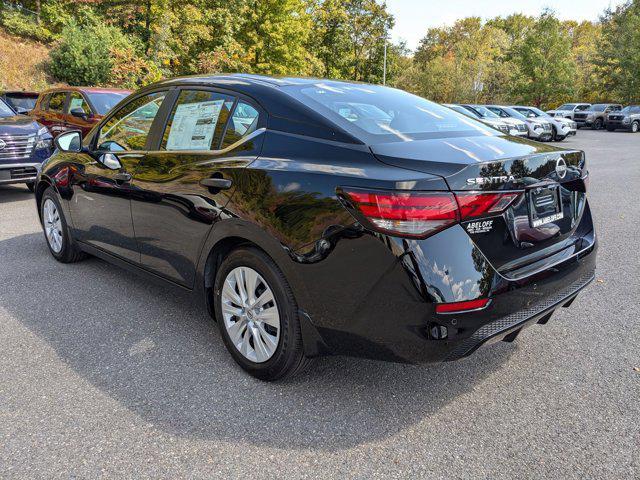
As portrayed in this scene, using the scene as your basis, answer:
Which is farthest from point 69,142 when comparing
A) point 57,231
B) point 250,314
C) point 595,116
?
point 595,116

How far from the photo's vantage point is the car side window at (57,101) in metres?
10.5

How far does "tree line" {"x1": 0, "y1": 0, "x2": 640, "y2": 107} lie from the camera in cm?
2456

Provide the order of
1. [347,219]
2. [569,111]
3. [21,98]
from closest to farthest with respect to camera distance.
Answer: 1. [347,219]
2. [21,98]
3. [569,111]

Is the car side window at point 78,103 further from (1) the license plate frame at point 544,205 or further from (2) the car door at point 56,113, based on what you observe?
(1) the license plate frame at point 544,205

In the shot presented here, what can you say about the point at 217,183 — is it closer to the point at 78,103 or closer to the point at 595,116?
the point at 78,103

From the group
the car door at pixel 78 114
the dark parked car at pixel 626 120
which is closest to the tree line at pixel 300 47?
the dark parked car at pixel 626 120

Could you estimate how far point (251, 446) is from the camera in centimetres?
238

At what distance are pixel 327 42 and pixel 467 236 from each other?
142 ft

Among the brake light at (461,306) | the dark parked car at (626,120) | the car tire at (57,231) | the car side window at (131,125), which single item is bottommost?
the dark parked car at (626,120)

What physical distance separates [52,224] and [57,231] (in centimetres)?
15

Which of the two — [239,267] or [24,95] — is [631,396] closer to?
[239,267]

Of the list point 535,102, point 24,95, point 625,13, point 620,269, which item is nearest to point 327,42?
point 535,102

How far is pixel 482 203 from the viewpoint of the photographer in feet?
7.38

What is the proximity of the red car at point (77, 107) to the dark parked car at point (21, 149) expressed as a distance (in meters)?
1.21
